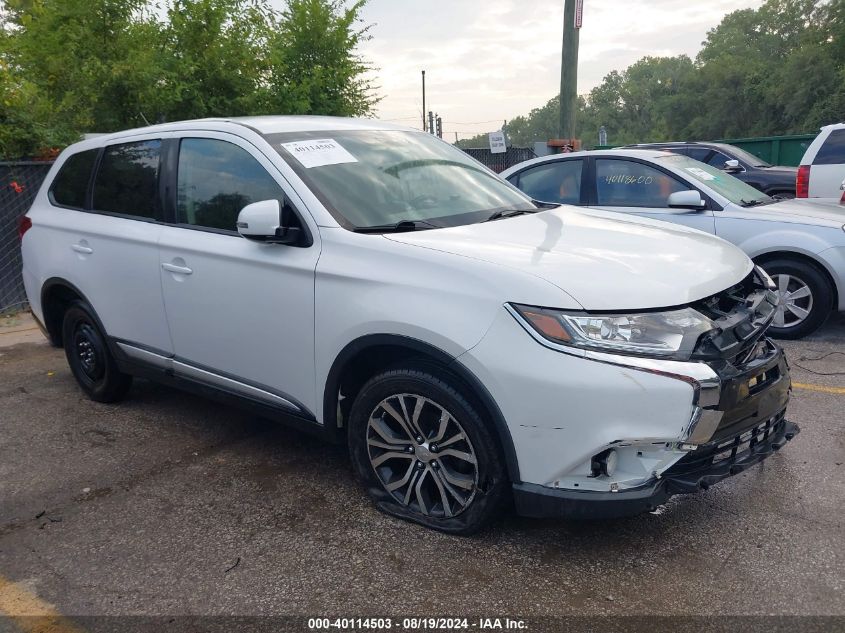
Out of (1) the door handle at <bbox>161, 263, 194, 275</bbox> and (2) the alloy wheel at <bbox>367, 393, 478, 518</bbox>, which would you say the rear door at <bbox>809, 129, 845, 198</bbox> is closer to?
(2) the alloy wheel at <bbox>367, 393, 478, 518</bbox>

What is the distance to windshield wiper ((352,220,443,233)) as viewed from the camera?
323cm

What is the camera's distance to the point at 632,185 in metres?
6.63

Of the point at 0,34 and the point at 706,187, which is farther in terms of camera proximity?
the point at 0,34

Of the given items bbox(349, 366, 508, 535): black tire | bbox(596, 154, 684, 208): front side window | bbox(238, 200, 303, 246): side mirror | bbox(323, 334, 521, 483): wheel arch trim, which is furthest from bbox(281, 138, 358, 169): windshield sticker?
bbox(596, 154, 684, 208): front side window

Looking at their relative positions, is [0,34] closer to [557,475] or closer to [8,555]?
[8,555]

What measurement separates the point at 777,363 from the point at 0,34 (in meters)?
11.5

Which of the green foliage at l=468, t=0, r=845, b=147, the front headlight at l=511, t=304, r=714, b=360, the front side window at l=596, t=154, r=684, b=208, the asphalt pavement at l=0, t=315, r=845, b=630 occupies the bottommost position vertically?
the asphalt pavement at l=0, t=315, r=845, b=630

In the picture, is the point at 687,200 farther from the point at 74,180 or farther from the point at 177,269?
the point at 74,180

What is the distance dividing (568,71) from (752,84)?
182 feet

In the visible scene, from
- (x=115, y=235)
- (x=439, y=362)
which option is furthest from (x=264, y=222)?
(x=115, y=235)

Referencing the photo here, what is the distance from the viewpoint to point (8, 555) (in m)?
3.09

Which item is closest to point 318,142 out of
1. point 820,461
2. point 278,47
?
point 820,461

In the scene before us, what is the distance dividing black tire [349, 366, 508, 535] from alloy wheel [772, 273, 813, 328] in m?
3.95

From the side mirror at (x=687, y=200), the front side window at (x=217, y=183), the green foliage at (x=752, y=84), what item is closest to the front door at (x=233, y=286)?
the front side window at (x=217, y=183)
